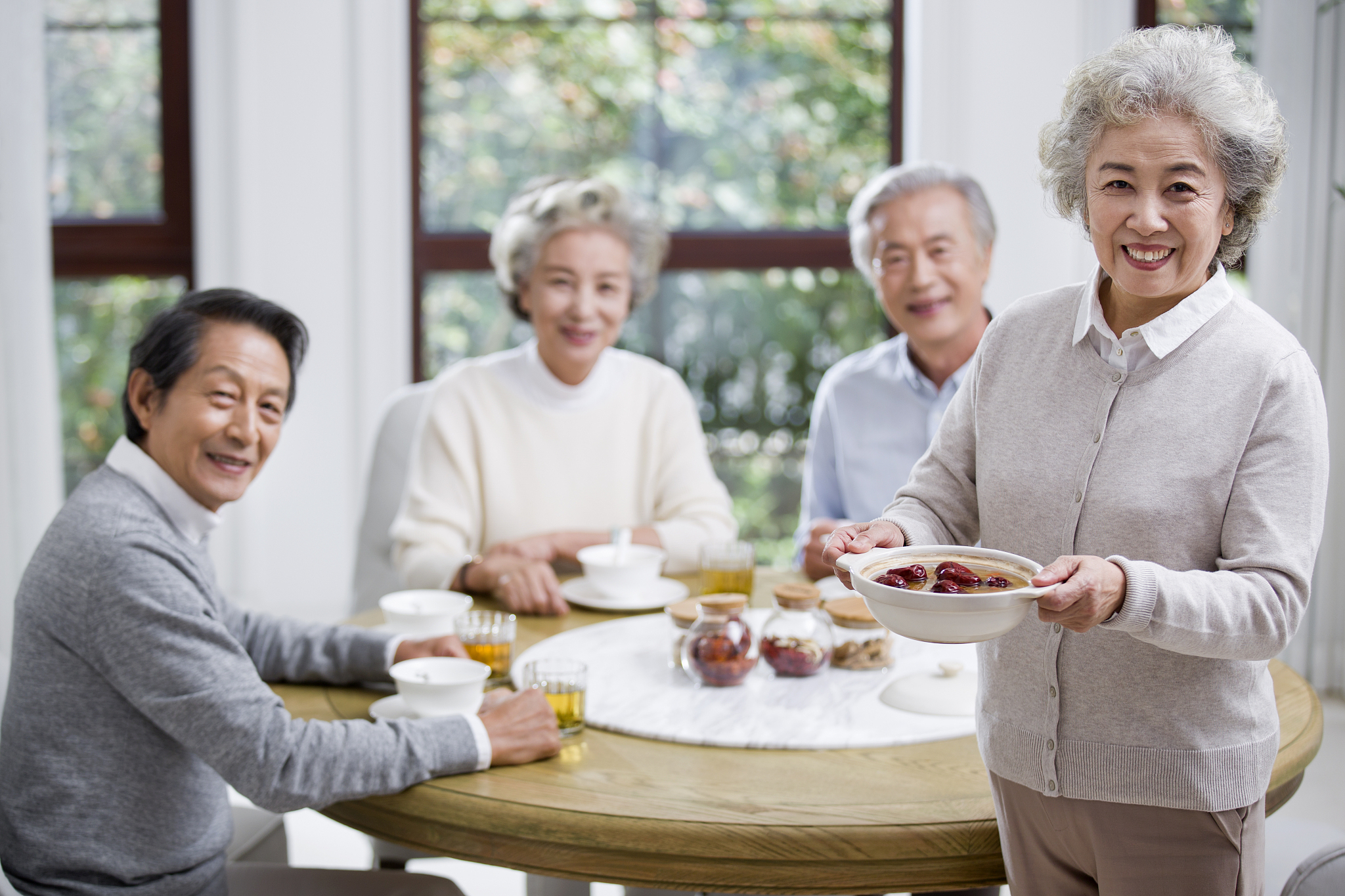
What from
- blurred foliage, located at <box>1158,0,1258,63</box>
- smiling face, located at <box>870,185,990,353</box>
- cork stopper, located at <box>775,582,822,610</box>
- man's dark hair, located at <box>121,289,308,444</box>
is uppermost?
blurred foliage, located at <box>1158,0,1258,63</box>

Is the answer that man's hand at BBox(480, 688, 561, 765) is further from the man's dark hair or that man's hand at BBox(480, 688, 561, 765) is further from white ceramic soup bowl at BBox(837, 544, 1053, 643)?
the man's dark hair

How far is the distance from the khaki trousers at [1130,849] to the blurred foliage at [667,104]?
9.71 ft

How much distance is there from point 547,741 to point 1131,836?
2.09 ft

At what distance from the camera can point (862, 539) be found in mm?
1155

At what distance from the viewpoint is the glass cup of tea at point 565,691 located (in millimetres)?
1416

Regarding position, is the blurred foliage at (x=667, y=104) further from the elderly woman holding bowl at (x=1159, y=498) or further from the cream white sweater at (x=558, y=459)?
the elderly woman holding bowl at (x=1159, y=498)

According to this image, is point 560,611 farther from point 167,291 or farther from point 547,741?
point 167,291

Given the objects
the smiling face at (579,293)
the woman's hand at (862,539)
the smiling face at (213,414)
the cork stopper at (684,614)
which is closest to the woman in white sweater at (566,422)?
the smiling face at (579,293)

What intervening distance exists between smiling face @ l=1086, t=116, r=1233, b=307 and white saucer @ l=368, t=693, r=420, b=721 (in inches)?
38.5

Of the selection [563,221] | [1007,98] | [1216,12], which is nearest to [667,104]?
[1007,98]

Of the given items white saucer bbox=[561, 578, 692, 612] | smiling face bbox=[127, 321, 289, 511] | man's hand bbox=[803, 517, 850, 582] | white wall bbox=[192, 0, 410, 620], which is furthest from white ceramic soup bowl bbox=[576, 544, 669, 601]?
white wall bbox=[192, 0, 410, 620]

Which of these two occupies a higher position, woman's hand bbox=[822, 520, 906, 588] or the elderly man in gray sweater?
woman's hand bbox=[822, 520, 906, 588]

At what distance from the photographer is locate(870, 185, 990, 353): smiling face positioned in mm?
2291

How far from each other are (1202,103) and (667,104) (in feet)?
→ 9.65
